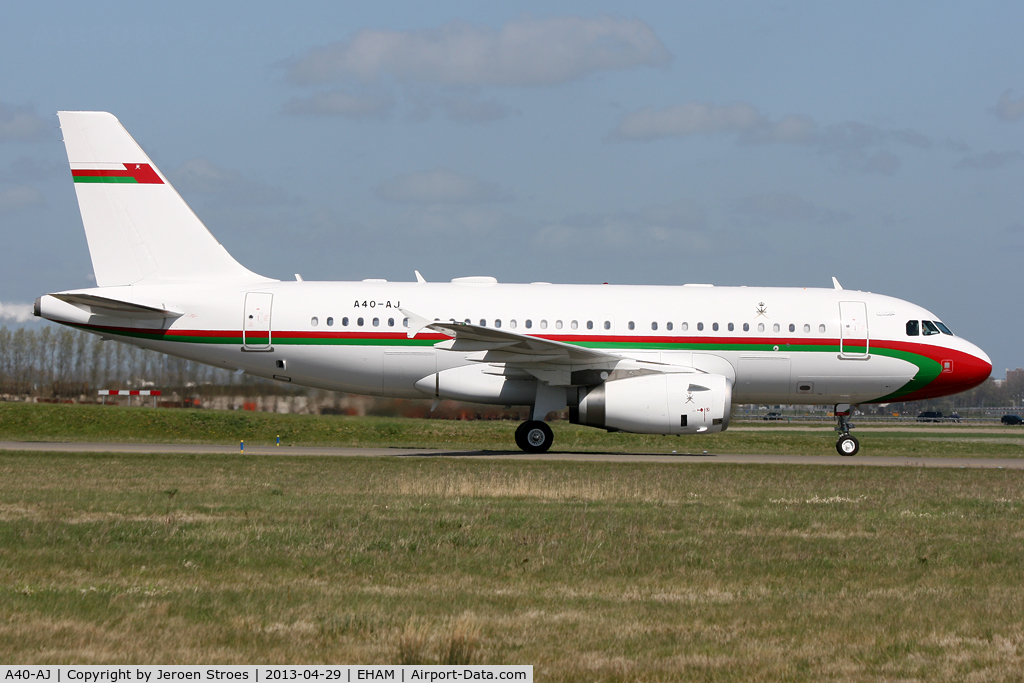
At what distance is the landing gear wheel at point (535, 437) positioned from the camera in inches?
966

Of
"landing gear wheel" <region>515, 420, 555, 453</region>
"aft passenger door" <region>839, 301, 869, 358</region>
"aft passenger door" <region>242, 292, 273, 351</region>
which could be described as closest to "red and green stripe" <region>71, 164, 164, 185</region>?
"aft passenger door" <region>242, 292, 273, 351</region>

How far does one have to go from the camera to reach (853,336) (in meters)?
25.3

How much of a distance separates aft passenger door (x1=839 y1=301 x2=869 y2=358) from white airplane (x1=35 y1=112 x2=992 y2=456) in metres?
0.03

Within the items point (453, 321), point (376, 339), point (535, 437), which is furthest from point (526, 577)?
point (376, 339)

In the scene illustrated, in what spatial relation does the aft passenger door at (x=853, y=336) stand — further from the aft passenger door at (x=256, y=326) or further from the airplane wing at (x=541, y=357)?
the aft passenger door at (x=256, y=326)

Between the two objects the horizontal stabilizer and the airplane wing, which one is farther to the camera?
the horizontal stabilizer

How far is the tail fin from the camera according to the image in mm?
25000

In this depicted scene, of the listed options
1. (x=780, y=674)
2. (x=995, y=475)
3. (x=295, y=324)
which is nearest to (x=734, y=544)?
(x=780, y=674)

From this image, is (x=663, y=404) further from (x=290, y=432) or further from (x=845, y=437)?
(x=290, y=432)

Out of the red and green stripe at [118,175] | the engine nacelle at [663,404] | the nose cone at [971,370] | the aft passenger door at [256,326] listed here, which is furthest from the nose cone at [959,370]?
the red and green stripe at [118,175]
